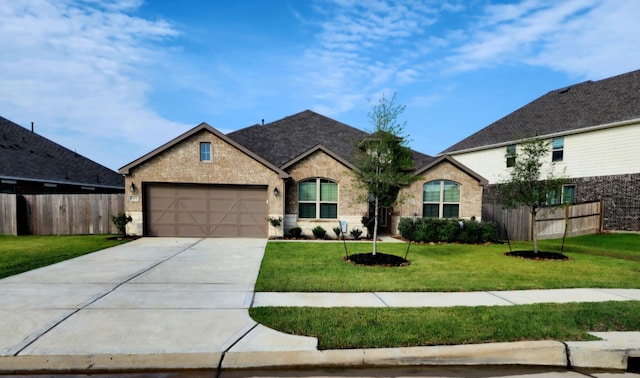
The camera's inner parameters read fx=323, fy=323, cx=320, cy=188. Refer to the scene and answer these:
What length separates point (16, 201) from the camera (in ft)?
51.0

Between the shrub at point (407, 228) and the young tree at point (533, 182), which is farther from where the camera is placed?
the shrub at point (407, 228)

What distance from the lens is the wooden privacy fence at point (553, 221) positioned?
17219 mm

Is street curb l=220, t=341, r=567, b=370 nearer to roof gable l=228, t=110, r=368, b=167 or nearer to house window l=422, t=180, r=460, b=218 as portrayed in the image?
house window l=422, t=180, r=460, b=218

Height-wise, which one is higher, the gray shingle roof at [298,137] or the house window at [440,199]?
the gray shingle roof at [298,137]

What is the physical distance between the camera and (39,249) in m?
11.4

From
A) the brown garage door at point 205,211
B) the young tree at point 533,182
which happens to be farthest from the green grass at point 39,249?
the young tree at point 533,182

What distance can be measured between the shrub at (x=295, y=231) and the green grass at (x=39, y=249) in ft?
24.1

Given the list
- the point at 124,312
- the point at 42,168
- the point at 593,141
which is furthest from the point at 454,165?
the point at 42,168

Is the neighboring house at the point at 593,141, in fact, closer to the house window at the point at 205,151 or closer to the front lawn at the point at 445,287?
the front lawn at the point at 445,287

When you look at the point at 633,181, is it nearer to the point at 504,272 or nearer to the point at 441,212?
the point at 441,212

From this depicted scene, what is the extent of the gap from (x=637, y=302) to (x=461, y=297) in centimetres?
333

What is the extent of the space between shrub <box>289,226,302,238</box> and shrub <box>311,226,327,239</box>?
0.71m

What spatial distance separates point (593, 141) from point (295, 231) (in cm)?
1792

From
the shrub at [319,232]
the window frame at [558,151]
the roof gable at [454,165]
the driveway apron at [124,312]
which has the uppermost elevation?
the window frame at [558,151]
